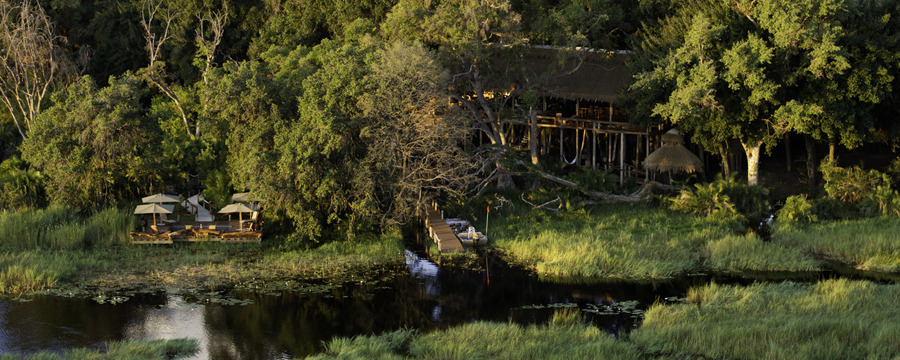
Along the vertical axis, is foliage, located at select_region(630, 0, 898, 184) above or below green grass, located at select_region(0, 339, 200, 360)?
above

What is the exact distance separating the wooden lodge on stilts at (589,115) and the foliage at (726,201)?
14.5ft

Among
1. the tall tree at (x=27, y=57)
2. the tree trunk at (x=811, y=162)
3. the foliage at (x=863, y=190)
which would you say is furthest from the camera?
the tall tree at (x=27, y=57)

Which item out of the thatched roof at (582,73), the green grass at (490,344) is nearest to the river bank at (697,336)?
the green grass at (490,344)

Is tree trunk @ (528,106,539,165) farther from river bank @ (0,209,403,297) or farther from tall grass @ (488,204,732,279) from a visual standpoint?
river bank @ (0,209,403,297)

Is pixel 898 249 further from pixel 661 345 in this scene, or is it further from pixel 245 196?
pixel 245 196

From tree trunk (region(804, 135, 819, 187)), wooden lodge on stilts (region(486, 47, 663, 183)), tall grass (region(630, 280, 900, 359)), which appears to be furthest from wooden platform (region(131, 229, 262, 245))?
tree trunk (region(804, 135, 819, 187))

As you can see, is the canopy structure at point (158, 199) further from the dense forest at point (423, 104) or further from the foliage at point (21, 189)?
the foliage at point (21, 189)

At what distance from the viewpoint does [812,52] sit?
26656 mm

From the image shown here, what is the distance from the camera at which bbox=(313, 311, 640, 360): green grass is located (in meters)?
14.6

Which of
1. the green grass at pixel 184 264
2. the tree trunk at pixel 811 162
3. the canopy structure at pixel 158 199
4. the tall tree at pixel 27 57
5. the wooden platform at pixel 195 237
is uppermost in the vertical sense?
the tall tree at pixel 27 57

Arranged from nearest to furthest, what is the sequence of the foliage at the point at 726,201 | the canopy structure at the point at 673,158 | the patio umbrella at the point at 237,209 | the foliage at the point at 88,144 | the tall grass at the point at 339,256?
the tall grass at the point at 339,256 → the patio umbrella at the point at 237,209 → the foliage at the point at 88,144 → the foliage at the point at 726,201 → the canopy structure at the point at 673,158

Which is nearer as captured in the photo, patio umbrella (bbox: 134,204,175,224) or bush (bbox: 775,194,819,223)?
patio umbrella (bbox: 134,204,175,224)

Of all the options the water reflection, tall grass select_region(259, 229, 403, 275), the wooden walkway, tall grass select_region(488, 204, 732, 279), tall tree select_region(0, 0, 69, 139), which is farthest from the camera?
tall tree select_region(0, 0, 69, 139)

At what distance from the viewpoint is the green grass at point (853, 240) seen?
73.1 feet
